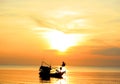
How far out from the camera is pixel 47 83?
110m

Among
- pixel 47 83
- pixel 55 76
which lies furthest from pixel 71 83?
pixel 55 76

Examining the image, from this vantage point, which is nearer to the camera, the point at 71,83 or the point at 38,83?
the point at 38,83

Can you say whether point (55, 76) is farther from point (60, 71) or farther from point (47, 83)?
point (47, 83)

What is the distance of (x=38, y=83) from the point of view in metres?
107

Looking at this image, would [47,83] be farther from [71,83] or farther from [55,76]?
[55,76]

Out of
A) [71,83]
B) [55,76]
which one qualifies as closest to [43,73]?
[55,76]

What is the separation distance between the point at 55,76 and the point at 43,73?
5.33 m

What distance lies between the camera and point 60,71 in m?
148

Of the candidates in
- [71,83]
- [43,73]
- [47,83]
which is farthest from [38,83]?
[43,73]

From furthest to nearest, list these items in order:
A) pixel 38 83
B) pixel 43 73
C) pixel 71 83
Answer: pixel 43 73 → pixel 71 83 → pixel 38 83

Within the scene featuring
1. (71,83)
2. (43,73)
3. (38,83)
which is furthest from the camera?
(43,73)

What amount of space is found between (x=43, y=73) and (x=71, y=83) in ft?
99.4

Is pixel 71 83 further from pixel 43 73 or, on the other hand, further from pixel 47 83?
pixel 43 73

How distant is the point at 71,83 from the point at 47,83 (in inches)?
355
